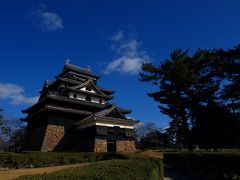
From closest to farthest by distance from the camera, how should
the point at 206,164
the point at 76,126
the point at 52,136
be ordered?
the point at 206,164
the point at 52,136
the point at 76,126

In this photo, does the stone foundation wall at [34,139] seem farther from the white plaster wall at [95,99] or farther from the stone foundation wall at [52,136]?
the white plaster wall at [95,99]

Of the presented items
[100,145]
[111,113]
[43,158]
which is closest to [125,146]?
[100,145]

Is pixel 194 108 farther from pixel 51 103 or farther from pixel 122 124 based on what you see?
pixel 51 103

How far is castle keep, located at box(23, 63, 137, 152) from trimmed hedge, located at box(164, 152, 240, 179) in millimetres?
9402

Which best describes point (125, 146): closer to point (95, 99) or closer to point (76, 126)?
point (76, 126)

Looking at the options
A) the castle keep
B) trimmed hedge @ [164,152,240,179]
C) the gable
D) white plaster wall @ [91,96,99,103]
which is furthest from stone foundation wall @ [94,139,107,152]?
white plaster wall @ [91,96,99,103]

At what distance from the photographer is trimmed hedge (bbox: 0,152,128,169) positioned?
60.9ft

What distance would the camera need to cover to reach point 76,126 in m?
32.7

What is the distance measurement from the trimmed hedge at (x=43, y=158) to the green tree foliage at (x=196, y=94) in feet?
40.5

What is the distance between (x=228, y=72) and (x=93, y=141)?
1714 cm

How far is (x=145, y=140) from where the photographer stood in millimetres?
54844

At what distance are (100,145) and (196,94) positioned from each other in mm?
14164

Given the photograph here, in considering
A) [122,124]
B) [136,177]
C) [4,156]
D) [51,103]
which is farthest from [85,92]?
[136,177]

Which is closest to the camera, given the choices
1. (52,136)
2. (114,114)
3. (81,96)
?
(52,136)
